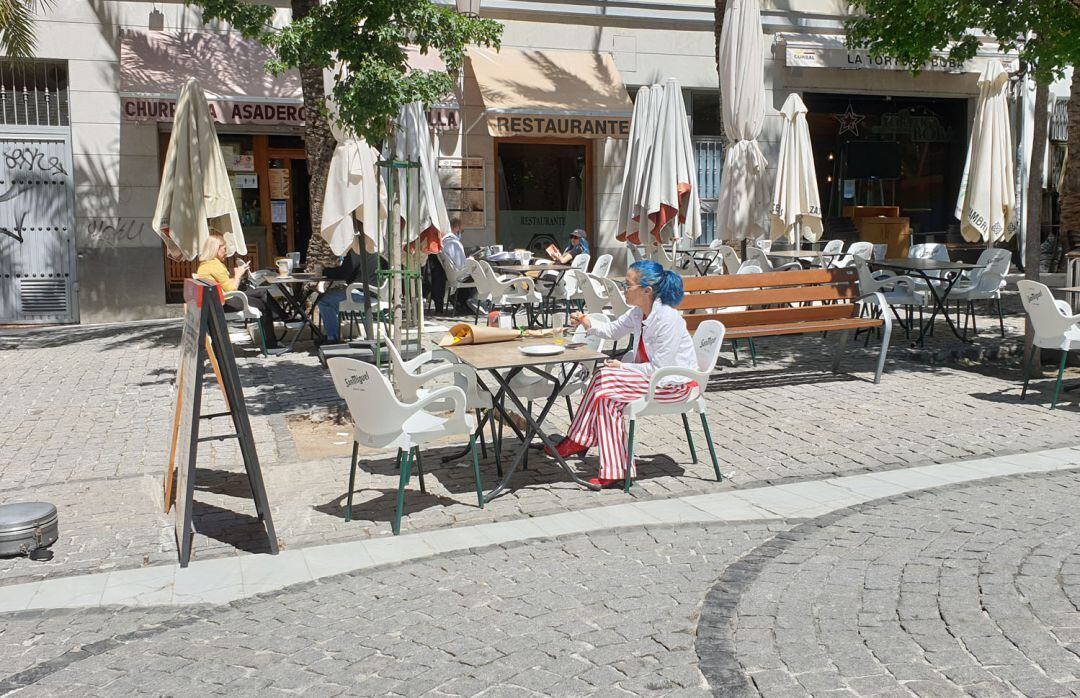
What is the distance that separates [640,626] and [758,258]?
35.6 ft

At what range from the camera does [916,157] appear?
21.5 m

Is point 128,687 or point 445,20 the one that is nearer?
point 128,687

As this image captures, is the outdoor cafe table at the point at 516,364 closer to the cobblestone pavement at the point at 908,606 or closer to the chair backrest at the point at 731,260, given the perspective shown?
the cobblestone pavement at the point at 908,606

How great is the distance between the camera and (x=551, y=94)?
1680 centimetres

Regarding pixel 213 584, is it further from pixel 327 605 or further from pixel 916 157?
pixel 916 157

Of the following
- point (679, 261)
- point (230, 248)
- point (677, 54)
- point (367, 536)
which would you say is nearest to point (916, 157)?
point (677, 54)

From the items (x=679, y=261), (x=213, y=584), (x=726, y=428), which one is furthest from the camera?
(x=679, y=261)

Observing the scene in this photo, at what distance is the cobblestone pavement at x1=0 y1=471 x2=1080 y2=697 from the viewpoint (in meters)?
3.83

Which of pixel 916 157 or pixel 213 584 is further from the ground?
pixel 916 157

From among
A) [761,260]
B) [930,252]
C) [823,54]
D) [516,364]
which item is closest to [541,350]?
[516,364]

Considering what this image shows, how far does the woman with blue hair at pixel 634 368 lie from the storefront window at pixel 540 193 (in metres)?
11.5

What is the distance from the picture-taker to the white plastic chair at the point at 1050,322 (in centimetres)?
842

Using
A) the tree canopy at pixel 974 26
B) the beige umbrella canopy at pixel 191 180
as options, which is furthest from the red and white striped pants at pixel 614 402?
the beige umbrella canopy at pixel 191 180

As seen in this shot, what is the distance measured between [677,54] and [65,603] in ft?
52.4
